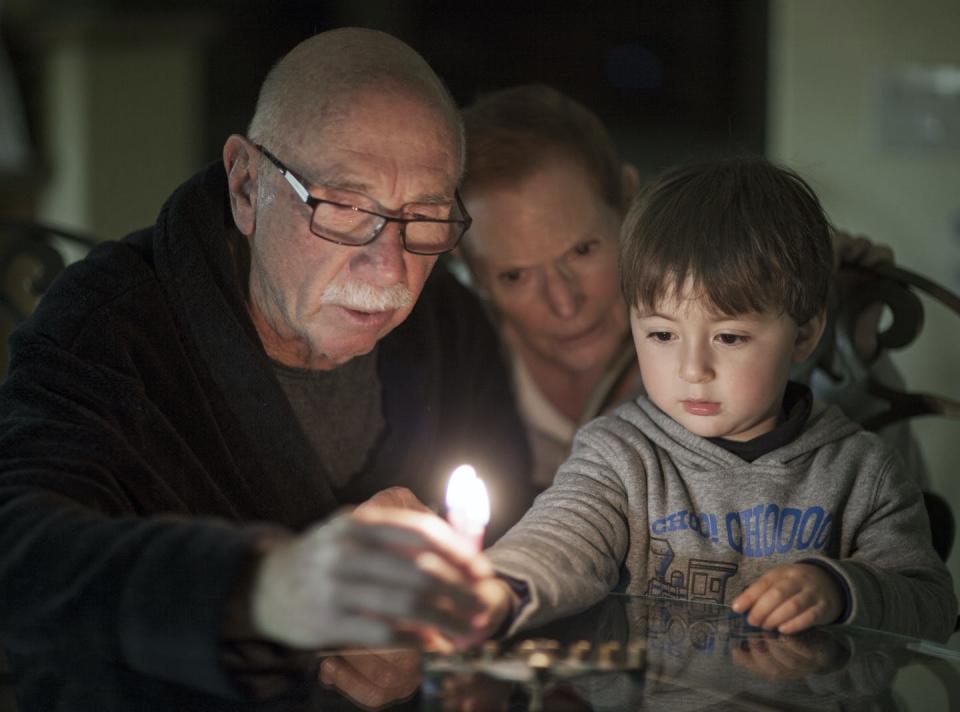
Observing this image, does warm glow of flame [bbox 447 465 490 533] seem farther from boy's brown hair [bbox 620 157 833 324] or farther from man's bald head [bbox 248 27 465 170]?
man's bald head [bbox 248 27 465 170]

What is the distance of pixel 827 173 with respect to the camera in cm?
344

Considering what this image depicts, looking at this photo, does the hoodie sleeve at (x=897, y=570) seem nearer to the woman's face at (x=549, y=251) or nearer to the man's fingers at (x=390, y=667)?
Answer: the man's fingers at (x=390, y=667)

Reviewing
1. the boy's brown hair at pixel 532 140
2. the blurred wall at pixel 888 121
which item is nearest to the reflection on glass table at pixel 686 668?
the boy's brown hair at pixel 532 140

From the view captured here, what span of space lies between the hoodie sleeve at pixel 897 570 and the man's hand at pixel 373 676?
47cm

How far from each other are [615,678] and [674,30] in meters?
5.63

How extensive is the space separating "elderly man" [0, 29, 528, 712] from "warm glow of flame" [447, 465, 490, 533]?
0.03 metres

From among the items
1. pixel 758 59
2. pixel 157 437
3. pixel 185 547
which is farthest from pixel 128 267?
pixel 758 59

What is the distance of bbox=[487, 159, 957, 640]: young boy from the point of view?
1.49 metres

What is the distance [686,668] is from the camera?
123cm

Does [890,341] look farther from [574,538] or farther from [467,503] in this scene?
[467,503]

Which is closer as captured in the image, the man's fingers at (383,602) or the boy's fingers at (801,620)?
the man's fingers at (383,602)

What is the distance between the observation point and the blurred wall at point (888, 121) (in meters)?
3.40

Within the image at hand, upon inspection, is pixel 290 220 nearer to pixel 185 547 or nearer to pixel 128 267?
pixel 128 267

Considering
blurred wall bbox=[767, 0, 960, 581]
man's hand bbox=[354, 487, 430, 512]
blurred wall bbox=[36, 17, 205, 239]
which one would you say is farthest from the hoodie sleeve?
blurred wall bbox=[36, 17, 205, 239]
